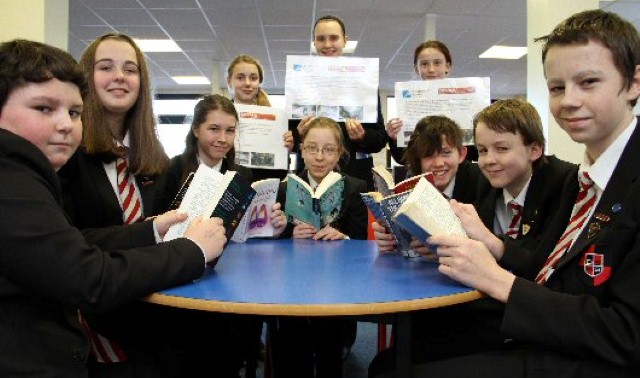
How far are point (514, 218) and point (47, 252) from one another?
1.49 metres

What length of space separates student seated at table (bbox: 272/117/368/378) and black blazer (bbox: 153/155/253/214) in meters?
0.29

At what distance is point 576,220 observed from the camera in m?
1.20

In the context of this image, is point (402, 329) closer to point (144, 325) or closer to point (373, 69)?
point (144, 325)

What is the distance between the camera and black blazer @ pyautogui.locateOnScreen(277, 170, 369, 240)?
2416mm

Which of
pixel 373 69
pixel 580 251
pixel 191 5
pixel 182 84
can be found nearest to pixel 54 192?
pixel 580 251

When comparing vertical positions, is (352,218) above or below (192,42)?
below

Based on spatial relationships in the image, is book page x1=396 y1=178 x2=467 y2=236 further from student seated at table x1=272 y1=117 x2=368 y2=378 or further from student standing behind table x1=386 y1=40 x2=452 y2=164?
student standing behind table x1=386 y1=40 x2=452 y2=164

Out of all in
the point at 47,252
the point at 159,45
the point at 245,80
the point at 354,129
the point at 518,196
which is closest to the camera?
the point at 47,252

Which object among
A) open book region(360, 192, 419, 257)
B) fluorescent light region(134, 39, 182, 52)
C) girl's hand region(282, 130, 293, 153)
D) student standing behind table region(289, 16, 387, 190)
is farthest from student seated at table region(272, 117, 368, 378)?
fluorescent light region(134, 39, 182, 52)

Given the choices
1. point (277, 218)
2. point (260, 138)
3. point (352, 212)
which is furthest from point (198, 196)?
point (260, 138)

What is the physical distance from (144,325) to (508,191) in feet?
4.56

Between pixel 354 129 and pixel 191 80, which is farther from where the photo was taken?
pixel 191 80

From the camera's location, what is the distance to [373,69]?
9.11 ft

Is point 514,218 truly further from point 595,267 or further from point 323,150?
point 323,150
